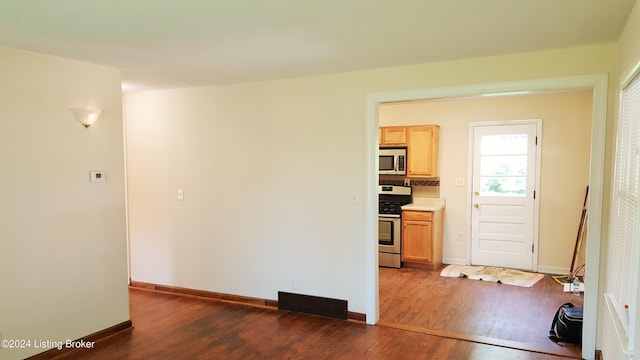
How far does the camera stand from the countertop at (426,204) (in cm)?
598

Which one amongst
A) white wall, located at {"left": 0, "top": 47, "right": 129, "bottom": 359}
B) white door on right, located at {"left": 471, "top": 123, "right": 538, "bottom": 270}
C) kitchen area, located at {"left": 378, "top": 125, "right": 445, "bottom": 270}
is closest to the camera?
white wall, located at {"left": 0, "top": 47, "right": 129, "bottom": 359}

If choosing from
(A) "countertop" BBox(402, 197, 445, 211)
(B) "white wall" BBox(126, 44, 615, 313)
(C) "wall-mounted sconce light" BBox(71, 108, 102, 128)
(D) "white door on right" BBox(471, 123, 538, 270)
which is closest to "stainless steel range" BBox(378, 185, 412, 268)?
(A) "countertop" BBox(402, 197, 445, 211)

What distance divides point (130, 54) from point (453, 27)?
2340 mm

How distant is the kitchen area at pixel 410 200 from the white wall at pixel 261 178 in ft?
7.12

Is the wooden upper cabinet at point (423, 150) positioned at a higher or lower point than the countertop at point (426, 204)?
higher

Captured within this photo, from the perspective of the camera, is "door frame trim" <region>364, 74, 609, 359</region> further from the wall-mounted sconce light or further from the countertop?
the countertop

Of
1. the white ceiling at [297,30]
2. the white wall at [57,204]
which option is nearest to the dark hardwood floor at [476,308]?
the white ceiling at [297,30]

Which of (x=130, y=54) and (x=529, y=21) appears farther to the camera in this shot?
(x=130, y=54)

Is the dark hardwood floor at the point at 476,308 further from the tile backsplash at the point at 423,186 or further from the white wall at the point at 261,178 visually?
the tile backsplash at the point at 423,186

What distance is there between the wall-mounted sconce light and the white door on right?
4.84m

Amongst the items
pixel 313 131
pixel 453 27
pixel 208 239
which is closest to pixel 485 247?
pixel 313 131

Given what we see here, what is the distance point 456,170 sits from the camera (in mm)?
6188

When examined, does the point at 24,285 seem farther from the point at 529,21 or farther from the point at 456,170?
the point at 456,170

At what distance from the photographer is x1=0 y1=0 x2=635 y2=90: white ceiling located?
7.21 feet
